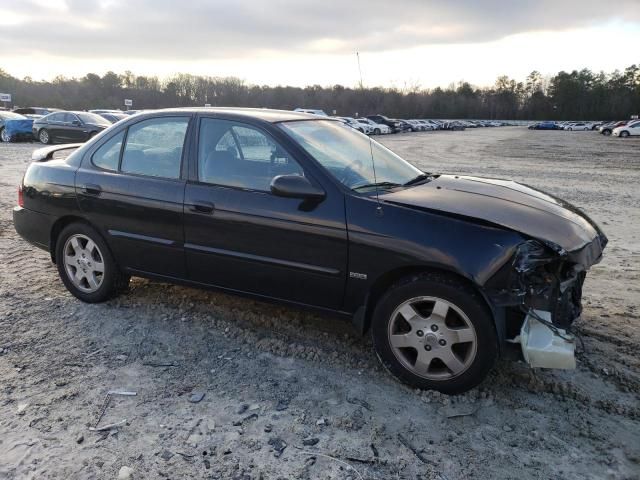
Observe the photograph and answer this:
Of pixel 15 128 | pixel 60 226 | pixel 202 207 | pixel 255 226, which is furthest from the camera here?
pixel 15 128

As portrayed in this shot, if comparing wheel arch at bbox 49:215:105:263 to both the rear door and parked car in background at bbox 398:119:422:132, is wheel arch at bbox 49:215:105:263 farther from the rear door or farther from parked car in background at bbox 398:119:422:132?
parked car in background at bbox 398:119:422:132

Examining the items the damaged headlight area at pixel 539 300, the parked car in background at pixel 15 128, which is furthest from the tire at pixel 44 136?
the damaged headlight area at pixel 539 300

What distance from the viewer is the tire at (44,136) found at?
2082 centimetres

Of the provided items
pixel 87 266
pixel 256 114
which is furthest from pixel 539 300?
pixel 87 266

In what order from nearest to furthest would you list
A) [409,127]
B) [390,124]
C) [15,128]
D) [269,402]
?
[269,402], [15,128], [390,124], [409,127]

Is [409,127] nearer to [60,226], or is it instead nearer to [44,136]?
[44,136]

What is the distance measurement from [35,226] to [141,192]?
4.66 feet

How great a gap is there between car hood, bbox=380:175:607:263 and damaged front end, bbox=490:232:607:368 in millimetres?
84

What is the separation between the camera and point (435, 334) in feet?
10.3

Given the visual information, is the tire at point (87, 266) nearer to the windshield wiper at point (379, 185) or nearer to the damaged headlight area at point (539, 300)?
the windshield wiper at point (379, 185)

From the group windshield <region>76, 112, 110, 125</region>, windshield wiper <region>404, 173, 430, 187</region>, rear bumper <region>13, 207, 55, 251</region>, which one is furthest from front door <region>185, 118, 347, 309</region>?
windshield <region>76, 112, 110, 125</region>

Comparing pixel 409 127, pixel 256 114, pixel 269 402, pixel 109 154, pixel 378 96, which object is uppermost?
pixel 378 96

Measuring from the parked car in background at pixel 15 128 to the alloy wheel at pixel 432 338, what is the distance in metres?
23.0

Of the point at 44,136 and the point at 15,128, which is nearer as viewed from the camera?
the point at 44,136
